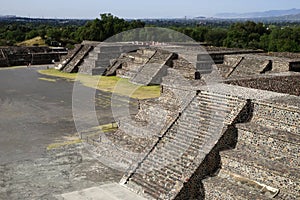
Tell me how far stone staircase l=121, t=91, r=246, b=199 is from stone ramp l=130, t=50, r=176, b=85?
11.3 meters

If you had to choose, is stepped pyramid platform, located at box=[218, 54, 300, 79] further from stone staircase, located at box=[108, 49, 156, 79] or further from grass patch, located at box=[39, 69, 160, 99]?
stone staircase, located at box=[108, 49, 156, 79]

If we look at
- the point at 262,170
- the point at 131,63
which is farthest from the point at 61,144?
the point at 131,63

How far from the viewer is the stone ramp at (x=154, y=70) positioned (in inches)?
814

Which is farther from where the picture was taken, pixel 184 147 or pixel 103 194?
pixel 184 147

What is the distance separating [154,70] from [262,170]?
14170mm

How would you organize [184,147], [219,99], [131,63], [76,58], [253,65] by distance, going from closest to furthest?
[184,147], [219,99], [253,65], [131,63], [76,58]

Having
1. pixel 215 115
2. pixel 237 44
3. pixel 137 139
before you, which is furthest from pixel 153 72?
pixel 237 44

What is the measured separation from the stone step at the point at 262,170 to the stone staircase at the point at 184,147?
48 cm

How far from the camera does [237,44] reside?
34.9 meters

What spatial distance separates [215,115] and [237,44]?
89.6 feet

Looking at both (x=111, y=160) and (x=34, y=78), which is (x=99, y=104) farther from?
(x=34, y=78)

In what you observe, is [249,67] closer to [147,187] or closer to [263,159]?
[263,159]

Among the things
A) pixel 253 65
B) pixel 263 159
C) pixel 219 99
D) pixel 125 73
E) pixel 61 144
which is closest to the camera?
pixel 263 159

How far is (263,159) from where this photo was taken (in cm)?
764
